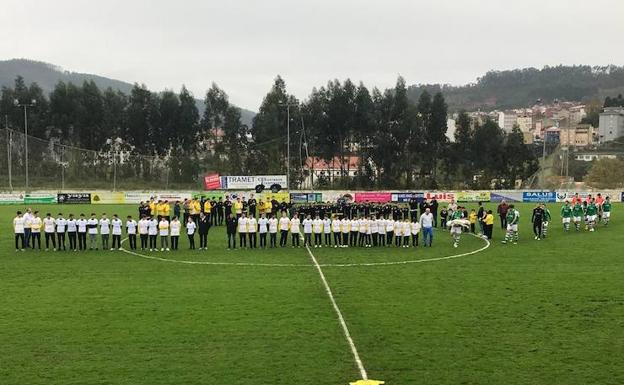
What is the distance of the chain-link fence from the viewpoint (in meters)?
64.9

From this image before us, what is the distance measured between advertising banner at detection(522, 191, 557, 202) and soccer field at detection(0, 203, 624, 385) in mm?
35524

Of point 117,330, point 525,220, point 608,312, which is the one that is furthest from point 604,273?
point 525,220

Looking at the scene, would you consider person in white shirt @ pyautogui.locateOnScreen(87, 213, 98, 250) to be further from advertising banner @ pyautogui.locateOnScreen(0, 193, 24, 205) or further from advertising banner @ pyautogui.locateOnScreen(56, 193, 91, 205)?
advertising banner @ pyautogui.locateOnScreen(0, 193, 24, 205)

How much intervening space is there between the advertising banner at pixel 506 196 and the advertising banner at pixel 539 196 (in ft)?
1.42

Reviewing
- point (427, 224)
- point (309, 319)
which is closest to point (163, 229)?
point (427, 224)

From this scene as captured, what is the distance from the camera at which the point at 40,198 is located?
5288cm

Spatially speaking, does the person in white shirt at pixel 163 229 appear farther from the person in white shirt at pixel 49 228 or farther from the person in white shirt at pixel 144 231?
the person in white shirt at pixel 49 228

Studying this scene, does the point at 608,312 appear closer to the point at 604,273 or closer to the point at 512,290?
the point at 512,290

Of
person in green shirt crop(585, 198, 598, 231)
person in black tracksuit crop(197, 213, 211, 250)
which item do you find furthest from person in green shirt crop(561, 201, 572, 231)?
person in black tracksuit crop(197, 213, 211, 250)

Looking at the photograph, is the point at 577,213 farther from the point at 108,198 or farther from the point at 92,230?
the point at 108,198

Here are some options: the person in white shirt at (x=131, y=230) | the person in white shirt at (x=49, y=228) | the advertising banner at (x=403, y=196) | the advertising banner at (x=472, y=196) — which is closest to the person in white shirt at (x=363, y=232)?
the person in white shirt at (x=131, y=230)

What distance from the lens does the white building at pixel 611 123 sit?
450 feet

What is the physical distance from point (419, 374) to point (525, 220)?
28775mm

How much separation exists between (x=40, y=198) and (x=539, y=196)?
4356cm
